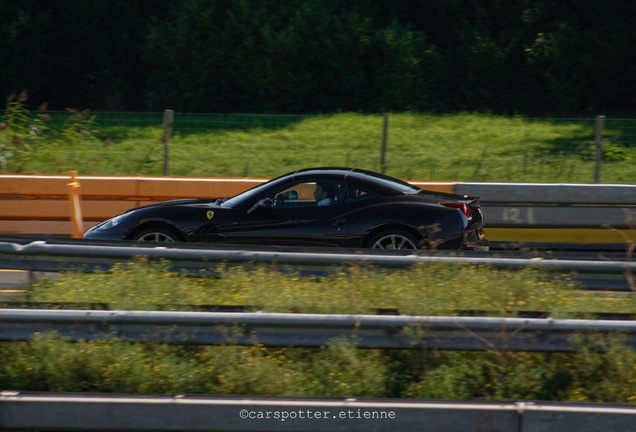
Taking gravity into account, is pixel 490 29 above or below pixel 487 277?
above

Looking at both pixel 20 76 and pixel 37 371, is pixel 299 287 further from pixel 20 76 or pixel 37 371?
pixel 20 76

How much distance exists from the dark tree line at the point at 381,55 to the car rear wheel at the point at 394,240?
44.3ft

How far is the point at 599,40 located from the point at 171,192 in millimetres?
12953

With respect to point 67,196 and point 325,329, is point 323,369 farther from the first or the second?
point 67,196

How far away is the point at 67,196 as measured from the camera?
12.9 metres

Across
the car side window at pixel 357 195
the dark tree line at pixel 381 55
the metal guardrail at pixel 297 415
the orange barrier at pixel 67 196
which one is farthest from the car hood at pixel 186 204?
the dark tree line at pixel 381 55

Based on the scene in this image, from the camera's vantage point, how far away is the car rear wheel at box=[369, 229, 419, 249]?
9.37 metres

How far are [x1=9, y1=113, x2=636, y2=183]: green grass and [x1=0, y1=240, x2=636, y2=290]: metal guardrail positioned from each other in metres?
7.54

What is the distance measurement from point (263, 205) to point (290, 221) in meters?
0.34

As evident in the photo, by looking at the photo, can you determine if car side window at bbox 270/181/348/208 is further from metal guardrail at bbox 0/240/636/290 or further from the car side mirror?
metal guardrail at bbox 0/240/636/290

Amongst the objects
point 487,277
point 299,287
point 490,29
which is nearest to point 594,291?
point 487,277

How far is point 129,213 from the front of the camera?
9969 millimetres

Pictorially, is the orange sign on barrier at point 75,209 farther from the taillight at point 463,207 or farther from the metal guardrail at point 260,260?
the taillight at point 463,207

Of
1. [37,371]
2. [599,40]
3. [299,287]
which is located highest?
[599,40]
